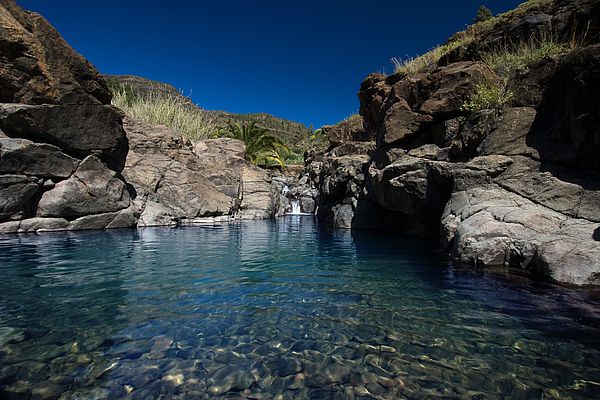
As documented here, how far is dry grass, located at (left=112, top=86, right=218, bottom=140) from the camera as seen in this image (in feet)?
58.4

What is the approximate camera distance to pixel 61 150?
10484mm

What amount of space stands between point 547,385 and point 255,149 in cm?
2457

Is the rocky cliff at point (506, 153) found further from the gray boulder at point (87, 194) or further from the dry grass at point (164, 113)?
the dry grass at point (164, 113)

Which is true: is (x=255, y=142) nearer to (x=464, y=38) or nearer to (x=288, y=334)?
(x=464, y=38)

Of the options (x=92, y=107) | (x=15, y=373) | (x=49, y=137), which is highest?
(x=92, y=107)

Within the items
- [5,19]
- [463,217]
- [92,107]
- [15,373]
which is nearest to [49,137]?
[92,107]

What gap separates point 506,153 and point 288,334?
23.1ft

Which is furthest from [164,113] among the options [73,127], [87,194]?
[87,194]

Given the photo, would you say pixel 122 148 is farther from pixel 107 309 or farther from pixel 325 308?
pixel 325 308

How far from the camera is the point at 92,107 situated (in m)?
11.2

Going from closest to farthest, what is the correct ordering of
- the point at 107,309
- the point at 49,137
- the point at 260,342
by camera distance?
the point at 260,342 → the point at 107,309 → the point at 49,137

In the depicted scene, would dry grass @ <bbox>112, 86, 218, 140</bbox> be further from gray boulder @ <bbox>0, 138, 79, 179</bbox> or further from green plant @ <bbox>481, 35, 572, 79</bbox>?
green plant @ <bbox>481, 35, 572, 79</bbox>

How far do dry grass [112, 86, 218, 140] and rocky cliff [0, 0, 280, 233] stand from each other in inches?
176

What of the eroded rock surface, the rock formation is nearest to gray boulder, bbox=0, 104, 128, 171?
the rock formation
